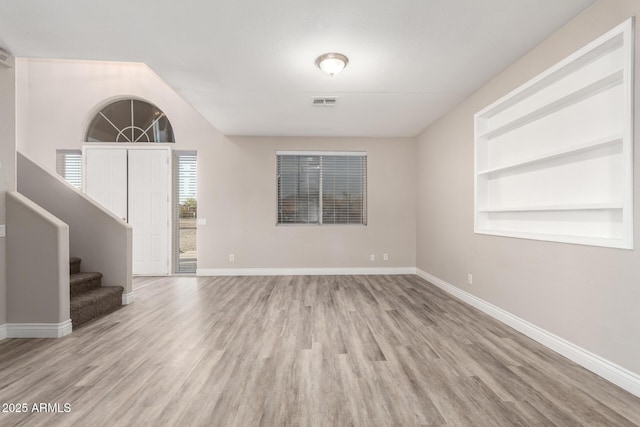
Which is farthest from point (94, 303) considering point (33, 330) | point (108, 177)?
point (108, 177)

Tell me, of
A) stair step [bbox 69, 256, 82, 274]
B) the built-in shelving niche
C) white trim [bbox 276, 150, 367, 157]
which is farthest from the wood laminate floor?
white trim [bbox 276, 150, 367, 157]

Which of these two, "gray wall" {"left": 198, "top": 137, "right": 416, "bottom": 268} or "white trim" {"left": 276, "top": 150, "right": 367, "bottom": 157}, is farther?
"white trim" {"left": 276, "top": 150, "right": 367, "bottom": 157}

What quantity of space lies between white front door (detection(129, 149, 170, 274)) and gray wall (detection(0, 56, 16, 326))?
2645mm

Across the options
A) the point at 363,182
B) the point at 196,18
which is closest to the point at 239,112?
the point at 196,18

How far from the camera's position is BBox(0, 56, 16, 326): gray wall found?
265cm

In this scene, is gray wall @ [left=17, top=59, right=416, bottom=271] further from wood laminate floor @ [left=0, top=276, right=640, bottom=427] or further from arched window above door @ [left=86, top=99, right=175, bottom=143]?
wood laminate floor @ [left=0, top=276, right=640, bottom=427]

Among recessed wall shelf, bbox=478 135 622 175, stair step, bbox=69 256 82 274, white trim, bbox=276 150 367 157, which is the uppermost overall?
white trim, bbox=276 150 367 157

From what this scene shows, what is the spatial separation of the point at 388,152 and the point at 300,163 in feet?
6.01

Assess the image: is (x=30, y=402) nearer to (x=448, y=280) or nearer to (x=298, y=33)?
(x=298, y=33)

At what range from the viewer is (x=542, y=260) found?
2.57 meters

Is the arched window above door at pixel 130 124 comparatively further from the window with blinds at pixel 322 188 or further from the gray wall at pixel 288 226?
the window with blinds at pixel 322 188

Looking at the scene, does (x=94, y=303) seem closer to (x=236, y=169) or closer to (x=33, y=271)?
(x=33, y=271)

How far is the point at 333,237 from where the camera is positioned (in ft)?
18.8

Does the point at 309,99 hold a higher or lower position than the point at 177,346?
higher
